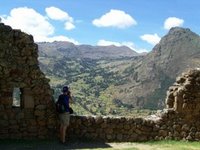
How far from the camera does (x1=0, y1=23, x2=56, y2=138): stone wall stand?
1788 centimetres

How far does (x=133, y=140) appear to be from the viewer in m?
19.7

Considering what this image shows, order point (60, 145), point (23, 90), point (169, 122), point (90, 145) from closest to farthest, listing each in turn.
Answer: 1. point (60, 145)
2. point (90, 145)
3. point (23, 90)
4. point (169, 122)

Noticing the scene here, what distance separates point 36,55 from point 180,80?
23.3ft

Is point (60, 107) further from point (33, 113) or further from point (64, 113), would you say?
point (33, 113)

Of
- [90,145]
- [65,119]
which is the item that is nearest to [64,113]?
Answer: [65,119]

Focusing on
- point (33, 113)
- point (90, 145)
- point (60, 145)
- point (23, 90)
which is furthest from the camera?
point (33, 113)

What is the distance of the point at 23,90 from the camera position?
18.2 m

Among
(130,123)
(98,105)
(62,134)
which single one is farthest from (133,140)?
(98,105)

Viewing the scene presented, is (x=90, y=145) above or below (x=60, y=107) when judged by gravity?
below

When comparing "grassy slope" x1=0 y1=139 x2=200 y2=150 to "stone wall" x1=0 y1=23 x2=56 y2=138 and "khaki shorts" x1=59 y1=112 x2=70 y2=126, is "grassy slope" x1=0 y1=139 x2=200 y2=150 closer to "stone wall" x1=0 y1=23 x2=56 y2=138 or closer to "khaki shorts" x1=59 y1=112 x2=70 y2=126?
"stone wall" x1=0 y1=23 x2=56 y2=138

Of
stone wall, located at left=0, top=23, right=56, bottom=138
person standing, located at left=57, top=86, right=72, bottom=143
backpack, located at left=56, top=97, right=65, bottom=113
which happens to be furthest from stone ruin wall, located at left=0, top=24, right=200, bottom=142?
person standing, located at left=57, top=86, right=72, bottom=143

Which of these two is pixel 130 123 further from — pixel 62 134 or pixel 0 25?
pixel 0 25

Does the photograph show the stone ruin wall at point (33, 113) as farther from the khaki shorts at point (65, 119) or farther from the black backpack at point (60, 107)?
the khaki shorts at point (65, 119)

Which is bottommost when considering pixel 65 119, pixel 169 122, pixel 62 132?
pixel 62 132
